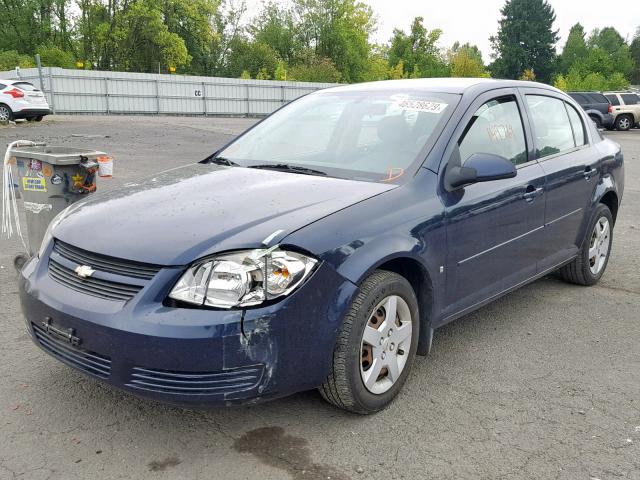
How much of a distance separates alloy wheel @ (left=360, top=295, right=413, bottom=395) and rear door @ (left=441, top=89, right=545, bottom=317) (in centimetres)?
42

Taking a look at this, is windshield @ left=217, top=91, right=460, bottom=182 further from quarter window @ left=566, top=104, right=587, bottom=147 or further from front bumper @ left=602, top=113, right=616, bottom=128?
front bumper @ left=602, top=113, right=616, bottom=128

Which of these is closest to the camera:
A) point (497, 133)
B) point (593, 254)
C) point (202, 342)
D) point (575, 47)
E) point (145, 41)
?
point (202, 342)

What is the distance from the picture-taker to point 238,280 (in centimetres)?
268

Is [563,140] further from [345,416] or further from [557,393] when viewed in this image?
[345,416]

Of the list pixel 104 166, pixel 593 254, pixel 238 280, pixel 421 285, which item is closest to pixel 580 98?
pixel 593 254

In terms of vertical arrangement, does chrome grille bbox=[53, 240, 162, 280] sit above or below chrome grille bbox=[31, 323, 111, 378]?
above

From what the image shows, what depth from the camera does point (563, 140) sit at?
494 centimetres

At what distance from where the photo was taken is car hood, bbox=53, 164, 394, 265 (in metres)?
2.79

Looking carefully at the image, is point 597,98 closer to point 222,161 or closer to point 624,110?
point 624,110

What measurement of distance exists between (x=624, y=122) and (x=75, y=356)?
31.4 m

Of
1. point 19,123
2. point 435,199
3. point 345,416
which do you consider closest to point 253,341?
point 345,416

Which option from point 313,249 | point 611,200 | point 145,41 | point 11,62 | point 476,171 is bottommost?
point 611,200

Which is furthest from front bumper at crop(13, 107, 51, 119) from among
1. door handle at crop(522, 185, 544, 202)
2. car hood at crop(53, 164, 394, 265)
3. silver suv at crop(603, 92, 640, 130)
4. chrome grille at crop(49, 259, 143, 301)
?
silver suv at crop(603, 92, 640, 130)

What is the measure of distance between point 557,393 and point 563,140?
7.31 feet
